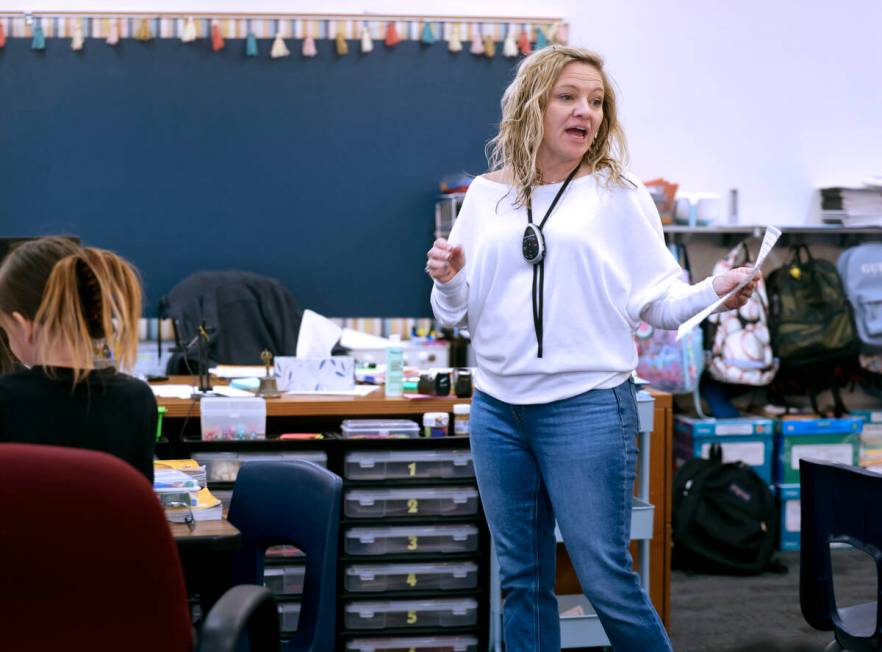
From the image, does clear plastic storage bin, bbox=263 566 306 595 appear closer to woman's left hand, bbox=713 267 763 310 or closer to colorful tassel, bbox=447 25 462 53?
woman's left hand, bbox=713 267 763 310

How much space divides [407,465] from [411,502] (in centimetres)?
10

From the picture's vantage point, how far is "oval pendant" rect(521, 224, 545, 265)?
6.75ft

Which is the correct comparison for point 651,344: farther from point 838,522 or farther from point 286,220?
point 838,522

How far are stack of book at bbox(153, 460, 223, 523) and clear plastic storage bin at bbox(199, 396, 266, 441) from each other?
0.89 meters

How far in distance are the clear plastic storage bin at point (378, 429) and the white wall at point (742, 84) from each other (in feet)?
8.40

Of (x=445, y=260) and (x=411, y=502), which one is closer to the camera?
(x=445, y=260)

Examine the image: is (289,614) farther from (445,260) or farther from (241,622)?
(241,622)

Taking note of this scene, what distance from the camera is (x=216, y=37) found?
512 centimetres

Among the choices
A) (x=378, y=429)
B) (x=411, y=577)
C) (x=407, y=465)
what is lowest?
(x=411, y=577)

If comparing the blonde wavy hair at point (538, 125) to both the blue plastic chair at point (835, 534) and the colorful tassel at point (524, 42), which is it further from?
the colorful tassel at point (524, 42)

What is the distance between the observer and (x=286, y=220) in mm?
5285

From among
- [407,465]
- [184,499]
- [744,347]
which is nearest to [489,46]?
[744,347]

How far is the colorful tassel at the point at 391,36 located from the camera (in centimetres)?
520

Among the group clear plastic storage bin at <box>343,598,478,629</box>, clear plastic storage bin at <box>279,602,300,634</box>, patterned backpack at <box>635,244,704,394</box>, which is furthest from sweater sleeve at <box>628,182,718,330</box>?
patterned backpack at <box>635,244,704,394</box>
